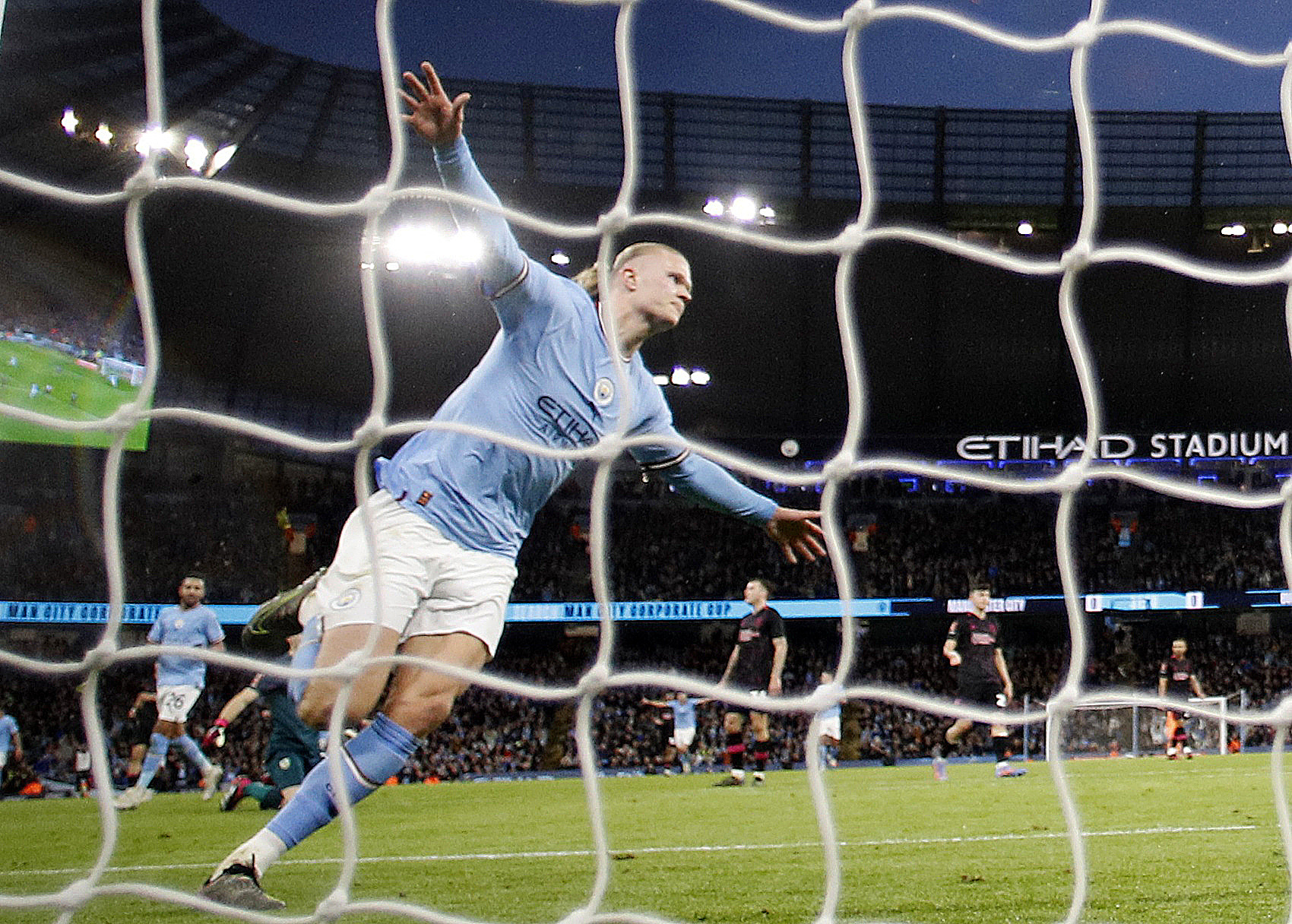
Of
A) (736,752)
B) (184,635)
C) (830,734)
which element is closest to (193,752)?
(184,635)

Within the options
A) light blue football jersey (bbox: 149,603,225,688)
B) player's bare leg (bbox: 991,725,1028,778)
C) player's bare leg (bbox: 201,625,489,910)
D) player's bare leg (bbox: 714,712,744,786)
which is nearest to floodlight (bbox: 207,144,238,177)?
light blue football jersey (bbox: 149,603,225,688)

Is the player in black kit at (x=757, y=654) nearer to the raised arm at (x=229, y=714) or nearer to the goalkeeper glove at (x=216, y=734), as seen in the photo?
the raised arm at (x=229, y=714)

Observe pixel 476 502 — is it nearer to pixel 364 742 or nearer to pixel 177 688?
pixel 364 742

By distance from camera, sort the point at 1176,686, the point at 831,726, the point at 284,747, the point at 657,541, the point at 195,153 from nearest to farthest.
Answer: the point at 284,747
the point at 831,726
the point at 1176,686
the point at 195,153
the point at 657,541

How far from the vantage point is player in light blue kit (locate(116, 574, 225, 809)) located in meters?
4.84

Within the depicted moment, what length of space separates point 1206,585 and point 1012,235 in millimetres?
4385

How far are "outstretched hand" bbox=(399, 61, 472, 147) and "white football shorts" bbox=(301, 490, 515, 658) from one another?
2.06 ft

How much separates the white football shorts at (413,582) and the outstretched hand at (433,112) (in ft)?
2.06

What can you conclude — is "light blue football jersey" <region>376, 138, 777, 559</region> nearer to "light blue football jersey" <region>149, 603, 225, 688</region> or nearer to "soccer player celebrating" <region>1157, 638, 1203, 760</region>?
"light blue football jersey" <region>149, 603, 225, 688</region>

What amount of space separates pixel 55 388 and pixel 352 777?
958 cm

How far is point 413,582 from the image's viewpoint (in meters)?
1.95

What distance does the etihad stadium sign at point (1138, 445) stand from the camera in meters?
13.5

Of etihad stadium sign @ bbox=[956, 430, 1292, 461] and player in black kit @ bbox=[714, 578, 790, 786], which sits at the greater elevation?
etihad stadium sign @ bbox=[956, 430, 1292, 461]

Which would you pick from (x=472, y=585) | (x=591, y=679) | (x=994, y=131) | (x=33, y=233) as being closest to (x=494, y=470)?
(x=472, y=585)
